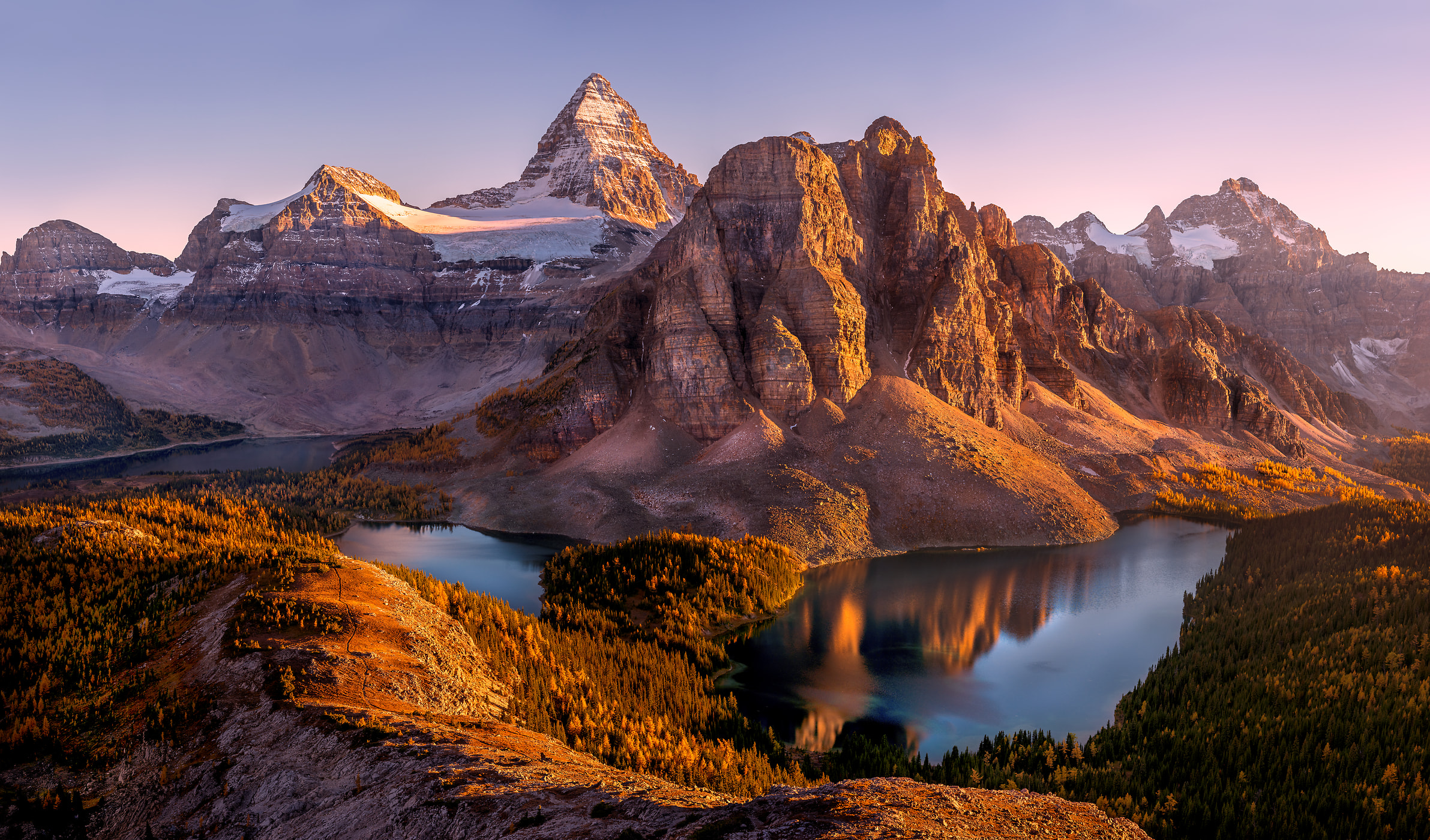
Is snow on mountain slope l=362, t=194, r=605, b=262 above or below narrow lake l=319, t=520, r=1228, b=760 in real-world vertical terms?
above

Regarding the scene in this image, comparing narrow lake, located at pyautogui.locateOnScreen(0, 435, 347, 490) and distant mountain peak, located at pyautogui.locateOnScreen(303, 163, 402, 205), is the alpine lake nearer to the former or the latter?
narrow lake, located at pyautogui.locateOnScreen(0, 435, 347, 490)

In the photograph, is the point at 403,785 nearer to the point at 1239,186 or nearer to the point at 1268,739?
the point at 1268,739

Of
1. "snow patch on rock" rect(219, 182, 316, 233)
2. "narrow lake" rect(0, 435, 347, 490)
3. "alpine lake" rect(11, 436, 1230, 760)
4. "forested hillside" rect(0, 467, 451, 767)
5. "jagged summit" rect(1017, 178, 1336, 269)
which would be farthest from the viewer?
"snow patch on rock" rect(219, 182, 316, 233)

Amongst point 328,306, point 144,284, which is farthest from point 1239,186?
point 144,284

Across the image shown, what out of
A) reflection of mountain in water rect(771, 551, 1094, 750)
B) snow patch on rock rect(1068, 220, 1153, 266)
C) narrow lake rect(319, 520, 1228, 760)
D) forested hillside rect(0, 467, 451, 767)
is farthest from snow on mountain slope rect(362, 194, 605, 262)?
reflection of mountain in water rect(771, 551, 1094, 750)

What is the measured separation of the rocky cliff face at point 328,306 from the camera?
14300 centimetres

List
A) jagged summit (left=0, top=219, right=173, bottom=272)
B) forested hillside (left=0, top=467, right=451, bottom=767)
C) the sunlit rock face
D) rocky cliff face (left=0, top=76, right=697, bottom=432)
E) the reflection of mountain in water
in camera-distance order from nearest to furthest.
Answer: forested hillside (left=0, top=467, right=451, bottom=767) → the reflection of mountain in water → the sunlit rock face → rocky cliff face (left=0, top=76, right=697, bottom=432) → jagged summit (left=0, top=219, right=173, bottom=272)

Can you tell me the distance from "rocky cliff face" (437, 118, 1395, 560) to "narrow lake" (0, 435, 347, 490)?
35.5 m

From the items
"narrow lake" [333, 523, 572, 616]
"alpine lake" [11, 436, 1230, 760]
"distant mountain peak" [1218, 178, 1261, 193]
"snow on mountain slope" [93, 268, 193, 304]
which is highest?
"distant mountain peak" [1218, 178, 1261, 193]

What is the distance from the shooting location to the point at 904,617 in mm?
36906

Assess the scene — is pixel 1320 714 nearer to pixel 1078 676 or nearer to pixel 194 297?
pixel 1078 676

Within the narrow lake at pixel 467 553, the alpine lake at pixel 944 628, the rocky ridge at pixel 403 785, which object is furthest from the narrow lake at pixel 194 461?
the rocky ridge at pixel 403 785

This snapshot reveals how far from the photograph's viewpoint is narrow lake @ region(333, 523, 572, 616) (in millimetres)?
42375

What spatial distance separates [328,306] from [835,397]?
14257cm
